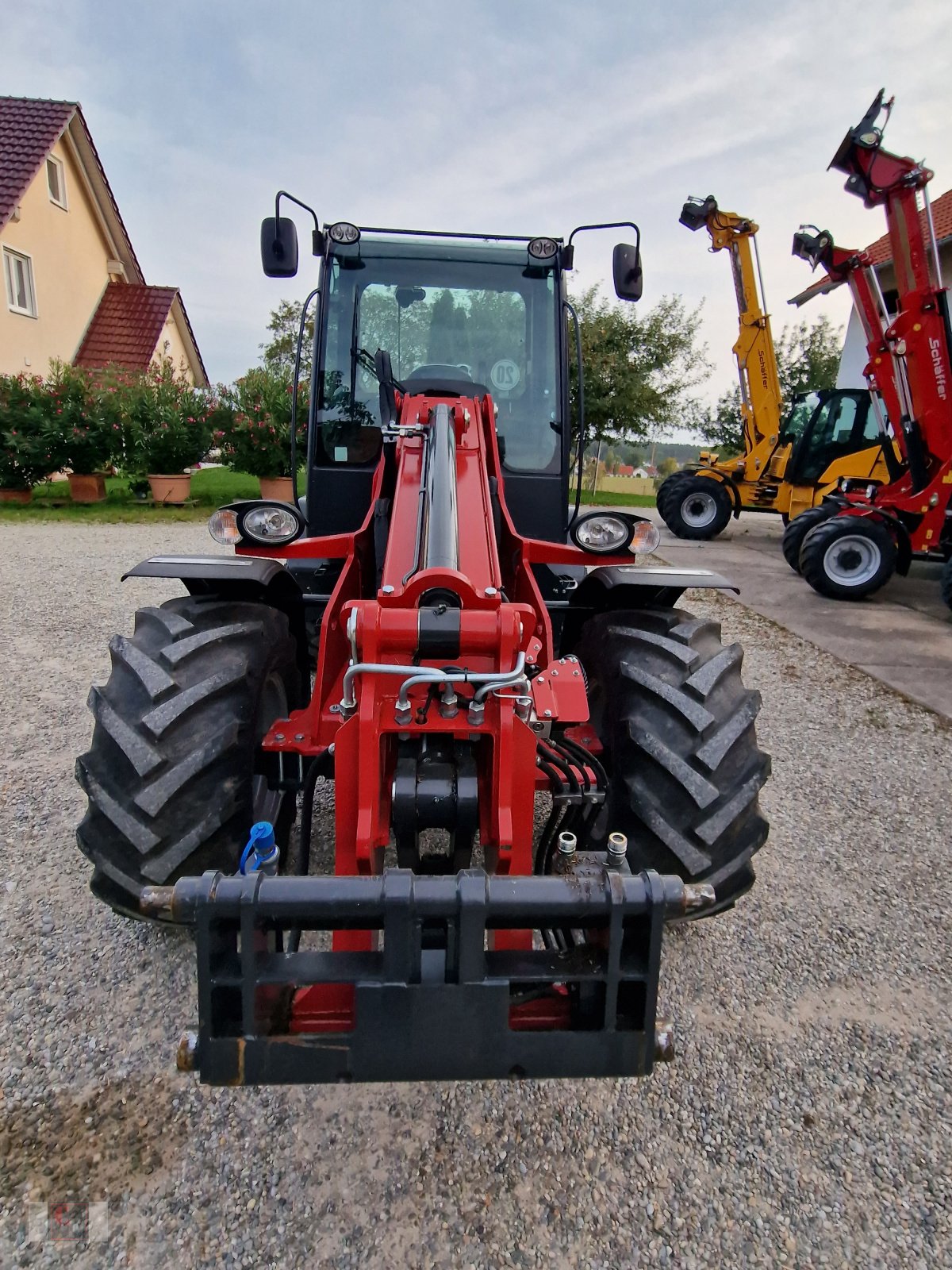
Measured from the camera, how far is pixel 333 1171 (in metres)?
1.83

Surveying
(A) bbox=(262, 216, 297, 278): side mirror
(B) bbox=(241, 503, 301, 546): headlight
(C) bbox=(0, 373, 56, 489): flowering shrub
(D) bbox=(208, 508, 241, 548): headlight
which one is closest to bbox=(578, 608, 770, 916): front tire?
(B) bbox=(241, 503, 301, 546): headlight

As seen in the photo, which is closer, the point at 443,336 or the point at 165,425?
the point at 443,336

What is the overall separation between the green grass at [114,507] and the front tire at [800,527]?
897 cm

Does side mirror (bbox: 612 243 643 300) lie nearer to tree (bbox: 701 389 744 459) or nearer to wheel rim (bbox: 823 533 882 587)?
wheel rim (bbox: 823 533 882 587)

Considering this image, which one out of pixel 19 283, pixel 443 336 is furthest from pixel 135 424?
pixel 443 336

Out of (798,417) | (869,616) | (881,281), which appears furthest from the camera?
(881,281)

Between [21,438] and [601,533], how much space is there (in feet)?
42.6

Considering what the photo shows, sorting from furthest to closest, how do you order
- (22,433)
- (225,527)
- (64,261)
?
(64,261) < (22,433) < (225,527)

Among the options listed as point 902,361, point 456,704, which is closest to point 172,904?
point 456,704

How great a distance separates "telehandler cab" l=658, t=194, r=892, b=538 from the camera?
1138cm

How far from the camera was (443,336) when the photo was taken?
3766 millimetres

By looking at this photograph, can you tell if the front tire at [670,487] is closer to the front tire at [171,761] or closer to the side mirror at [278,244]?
the side mirror at [278,244]

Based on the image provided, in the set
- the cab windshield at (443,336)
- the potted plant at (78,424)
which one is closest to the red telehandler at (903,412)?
the cab windshield at (443,336)

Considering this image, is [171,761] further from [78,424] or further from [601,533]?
[78,424]
